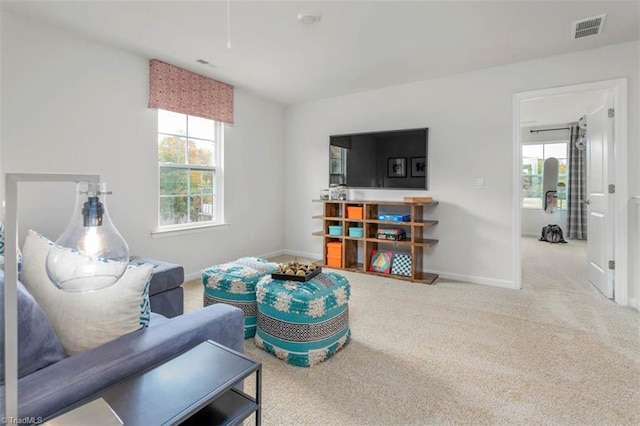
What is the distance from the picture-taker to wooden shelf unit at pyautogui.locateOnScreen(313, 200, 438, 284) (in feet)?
12.5

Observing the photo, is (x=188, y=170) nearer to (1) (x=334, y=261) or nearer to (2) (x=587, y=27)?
(1) (x=334, y=261)

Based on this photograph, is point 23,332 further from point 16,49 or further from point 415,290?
point 415,290

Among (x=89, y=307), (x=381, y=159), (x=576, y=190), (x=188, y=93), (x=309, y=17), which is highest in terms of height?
(x=309, y=17)

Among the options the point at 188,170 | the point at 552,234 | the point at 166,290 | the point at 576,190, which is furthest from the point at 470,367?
the point at 576,190

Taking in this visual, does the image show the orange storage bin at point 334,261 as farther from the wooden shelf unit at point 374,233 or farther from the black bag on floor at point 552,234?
the black bag on floor at point 552,234

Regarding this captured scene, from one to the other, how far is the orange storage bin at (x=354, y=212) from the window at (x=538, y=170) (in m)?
5.12

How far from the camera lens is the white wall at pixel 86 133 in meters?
2.55

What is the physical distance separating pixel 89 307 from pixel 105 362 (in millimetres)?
188

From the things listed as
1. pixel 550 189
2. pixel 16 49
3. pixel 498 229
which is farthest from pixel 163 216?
pixel 550 189

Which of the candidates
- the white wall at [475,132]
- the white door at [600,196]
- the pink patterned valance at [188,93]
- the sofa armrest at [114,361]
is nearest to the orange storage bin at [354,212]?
the white wall at [475,132]

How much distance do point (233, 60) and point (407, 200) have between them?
7.82ft

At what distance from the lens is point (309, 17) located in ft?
8.21

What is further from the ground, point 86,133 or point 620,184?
point 86,133

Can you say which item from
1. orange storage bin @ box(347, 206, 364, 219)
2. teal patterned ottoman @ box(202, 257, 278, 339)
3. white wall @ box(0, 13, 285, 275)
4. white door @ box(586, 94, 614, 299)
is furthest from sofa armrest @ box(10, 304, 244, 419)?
white door @ box(586, 94, 614, 299)
